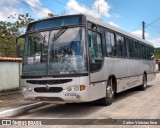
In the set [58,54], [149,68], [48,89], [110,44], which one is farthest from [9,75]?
[149,68]

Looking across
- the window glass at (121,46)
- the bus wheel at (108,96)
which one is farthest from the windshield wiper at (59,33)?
the window glass at (121,46)

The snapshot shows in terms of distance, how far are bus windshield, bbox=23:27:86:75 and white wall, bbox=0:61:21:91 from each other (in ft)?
16.1

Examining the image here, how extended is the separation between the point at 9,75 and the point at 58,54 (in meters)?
6.38

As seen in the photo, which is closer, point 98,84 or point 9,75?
point 98,84

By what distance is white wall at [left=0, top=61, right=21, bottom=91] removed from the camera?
15.3 meters

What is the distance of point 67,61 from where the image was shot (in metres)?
9.93

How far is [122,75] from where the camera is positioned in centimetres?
1379

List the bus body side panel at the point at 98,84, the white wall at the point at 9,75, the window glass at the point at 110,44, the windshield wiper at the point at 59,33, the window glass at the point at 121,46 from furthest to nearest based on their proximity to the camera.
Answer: the white wall at the point at 9,75 < the window glass at the point at 121,46 < the window glass at the point at 110,44 < the windshield wiper at the point at 59,33 < the bus body side panel at the point at 98,84

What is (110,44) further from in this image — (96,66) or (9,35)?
(9,35)

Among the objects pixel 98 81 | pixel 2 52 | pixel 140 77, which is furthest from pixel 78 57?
pixel 2 52

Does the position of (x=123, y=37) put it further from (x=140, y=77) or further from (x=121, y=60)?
(x=140, y=77)

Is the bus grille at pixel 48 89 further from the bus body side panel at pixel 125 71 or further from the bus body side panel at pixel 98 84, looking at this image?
the bus body side panel at pixel 125 71

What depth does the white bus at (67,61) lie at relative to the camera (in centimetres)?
984

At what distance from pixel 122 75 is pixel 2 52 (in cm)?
1468
